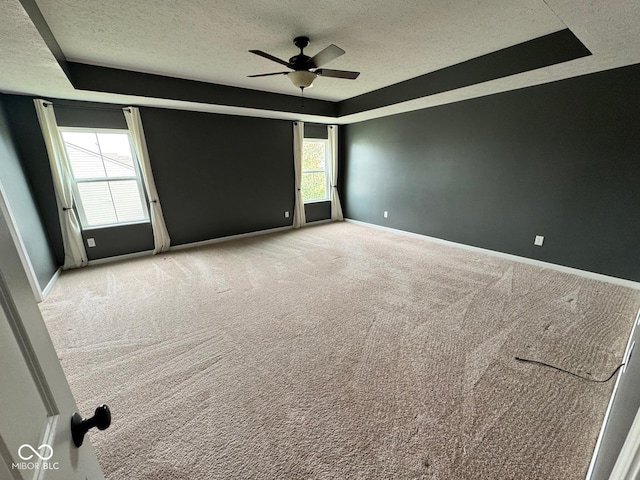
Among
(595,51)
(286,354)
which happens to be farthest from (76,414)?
(595,51)

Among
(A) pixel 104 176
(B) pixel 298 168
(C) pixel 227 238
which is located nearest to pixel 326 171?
(B) pixel 298 168

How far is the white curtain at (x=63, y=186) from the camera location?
10.2ft

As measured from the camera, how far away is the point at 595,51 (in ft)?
7.11

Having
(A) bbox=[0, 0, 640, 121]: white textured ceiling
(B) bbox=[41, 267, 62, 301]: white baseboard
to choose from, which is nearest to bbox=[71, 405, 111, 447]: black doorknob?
(A) bbox=[0, 0, 640, 121]: white textured ceiling

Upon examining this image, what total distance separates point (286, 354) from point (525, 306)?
2287 millimetres

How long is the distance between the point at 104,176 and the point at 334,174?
4066mm

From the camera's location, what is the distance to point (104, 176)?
12.0ft

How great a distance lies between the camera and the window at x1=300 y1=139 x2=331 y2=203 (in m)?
5.57

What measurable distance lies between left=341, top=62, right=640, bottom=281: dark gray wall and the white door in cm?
434

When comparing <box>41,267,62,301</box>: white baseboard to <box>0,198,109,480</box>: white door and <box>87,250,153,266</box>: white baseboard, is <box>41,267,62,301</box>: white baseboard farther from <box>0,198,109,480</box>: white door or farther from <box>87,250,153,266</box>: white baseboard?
<box>0,198,109,480</box>: white door

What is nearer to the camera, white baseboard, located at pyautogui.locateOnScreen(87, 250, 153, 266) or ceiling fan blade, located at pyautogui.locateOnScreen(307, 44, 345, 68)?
ceiling fan blade, located at pyautogui.locateOnScreen(307, 44, 345, 68)

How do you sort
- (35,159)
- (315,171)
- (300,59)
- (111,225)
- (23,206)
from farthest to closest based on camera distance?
(315,171), (111,225), (35,159), (23,206), (300,59)

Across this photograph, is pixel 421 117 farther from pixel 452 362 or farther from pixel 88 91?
pixel 88 91

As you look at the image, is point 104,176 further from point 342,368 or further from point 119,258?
point 342,368
